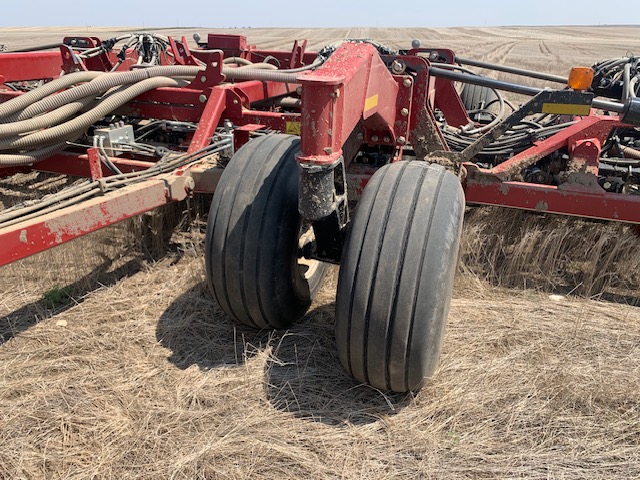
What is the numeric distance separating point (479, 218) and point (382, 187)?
71.3 inches

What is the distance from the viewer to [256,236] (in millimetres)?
2633

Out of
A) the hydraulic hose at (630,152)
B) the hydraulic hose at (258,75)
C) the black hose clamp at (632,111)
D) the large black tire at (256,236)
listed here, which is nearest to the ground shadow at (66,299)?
the large black tire at (256,236)

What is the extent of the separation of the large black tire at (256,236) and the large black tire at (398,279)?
1.45ft

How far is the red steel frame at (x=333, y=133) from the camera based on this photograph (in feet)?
7.49

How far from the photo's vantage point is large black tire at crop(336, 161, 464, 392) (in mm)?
2242

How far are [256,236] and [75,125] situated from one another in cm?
190

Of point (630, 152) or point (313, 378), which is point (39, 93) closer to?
point (313, 378)

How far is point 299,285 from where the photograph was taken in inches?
117

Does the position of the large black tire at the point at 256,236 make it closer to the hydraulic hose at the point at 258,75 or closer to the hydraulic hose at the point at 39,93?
the hydraulic hose at the point at 39,93

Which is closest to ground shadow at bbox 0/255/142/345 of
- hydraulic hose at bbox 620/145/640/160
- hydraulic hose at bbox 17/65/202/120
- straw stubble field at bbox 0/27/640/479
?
straw stubble field at bbox 0/27/640/479

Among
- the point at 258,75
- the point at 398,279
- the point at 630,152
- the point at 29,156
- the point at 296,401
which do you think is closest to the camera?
the point at 398,279

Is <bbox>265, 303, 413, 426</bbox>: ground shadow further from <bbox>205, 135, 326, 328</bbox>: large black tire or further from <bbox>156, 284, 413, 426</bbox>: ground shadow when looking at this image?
<bbox>205, 135, 326, 328</bbox>: large black tire

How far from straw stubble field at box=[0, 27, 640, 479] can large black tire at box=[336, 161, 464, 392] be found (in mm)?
315

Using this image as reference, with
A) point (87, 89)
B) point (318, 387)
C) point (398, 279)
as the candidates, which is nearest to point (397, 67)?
point (398, 279)
